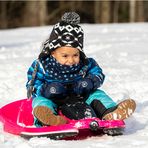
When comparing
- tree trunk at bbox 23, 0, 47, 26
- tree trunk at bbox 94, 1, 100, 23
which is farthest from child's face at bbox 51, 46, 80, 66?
tree trunk at bbox 94, 1, 100, 23

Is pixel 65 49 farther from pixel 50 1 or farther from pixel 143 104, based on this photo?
pixel 50 1

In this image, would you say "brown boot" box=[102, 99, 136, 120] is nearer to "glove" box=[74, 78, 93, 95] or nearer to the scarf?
"glove" box=[74, 78, 93, 95]

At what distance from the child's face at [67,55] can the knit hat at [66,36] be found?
0.03 m

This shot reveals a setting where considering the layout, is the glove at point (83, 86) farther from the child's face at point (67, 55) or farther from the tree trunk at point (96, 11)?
the tree trunk at point (96, 11)

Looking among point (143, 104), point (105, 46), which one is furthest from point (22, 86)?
point (105, 46)

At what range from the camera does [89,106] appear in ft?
15.3

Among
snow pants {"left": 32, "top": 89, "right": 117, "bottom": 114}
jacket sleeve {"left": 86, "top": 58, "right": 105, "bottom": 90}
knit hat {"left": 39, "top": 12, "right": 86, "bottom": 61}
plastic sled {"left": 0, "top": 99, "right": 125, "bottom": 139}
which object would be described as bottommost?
plastic sled {"left": 0, "top": 99, "right": 125, "bottom": 139}

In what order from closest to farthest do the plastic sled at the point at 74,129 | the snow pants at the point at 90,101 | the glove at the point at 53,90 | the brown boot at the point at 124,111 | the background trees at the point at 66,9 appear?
the plastic sled at the point at 74,129
the brown boot at the point at 124,111
the snow pants at the point at 90,101
the glove at the point at 53,90
the background trees at the point at 66,9

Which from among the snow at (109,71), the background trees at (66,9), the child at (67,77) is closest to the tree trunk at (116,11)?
the background trees at (66,9)

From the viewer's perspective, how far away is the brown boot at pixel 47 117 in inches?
168

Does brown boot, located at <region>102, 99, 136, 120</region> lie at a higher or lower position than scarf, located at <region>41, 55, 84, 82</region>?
lower

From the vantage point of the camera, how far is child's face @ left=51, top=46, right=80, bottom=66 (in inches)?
186

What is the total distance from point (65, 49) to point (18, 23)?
80.1 ft

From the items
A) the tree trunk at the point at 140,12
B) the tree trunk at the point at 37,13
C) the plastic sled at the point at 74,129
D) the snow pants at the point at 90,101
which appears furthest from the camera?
the tree trunk at the point at 140,12
